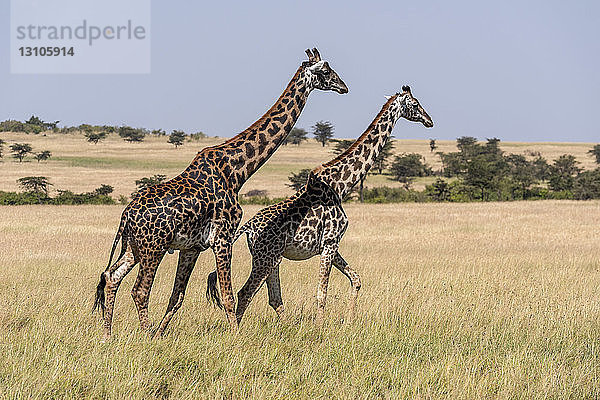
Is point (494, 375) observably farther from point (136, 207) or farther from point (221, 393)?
point (136, 207)

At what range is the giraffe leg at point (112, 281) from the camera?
7.20 metres

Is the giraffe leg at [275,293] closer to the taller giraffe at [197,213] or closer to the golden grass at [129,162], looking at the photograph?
the taller giraffe at [197,213]

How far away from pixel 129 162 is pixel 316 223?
2964 inches

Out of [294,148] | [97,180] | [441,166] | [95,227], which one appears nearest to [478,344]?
[95,227]

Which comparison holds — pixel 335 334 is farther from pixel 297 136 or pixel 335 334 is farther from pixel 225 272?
pixel 297 136

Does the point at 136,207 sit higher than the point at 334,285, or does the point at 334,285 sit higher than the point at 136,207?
the point at 136,207

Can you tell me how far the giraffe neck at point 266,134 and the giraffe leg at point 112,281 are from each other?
142 centimetres

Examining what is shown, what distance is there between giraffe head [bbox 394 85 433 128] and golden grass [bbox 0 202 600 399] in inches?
104

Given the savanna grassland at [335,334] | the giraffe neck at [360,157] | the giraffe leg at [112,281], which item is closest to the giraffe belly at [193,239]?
the giraffe leg at [112,281]

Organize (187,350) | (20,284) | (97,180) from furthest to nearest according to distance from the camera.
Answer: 1. (97,180)
2. (20,284)
3. (187,350)

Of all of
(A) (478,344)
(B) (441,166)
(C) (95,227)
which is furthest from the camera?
(B) (441,166)

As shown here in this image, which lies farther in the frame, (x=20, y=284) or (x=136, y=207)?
(x=20, y=284)

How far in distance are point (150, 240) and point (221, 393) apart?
5.98 ft

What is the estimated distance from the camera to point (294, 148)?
342 feet
